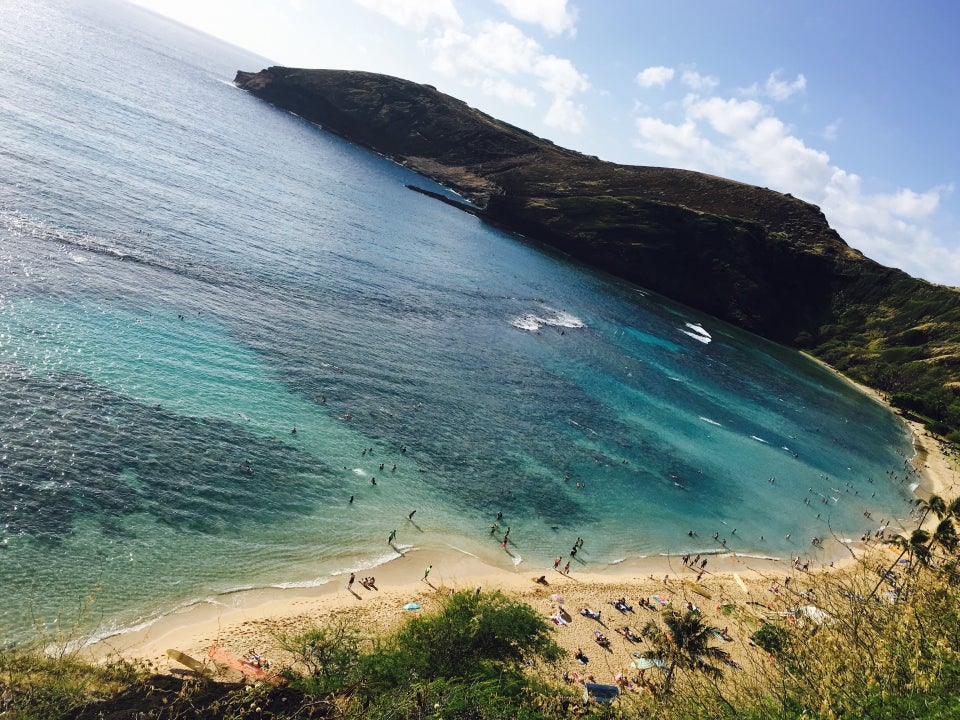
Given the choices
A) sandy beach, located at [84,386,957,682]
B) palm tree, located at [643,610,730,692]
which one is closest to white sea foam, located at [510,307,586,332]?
sandy beach, located at [84,386,957,682]

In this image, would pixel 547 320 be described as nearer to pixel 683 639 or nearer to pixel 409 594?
pixel 409 594

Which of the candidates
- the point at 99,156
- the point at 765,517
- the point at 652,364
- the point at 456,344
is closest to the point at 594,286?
the point at 652,364

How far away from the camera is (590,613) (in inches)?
1612

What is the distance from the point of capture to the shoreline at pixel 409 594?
28828 millimetres

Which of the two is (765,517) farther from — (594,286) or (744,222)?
(744,222)

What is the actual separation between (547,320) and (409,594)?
82.7m

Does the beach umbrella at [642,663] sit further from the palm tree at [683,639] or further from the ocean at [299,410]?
the ocean at [299,410]

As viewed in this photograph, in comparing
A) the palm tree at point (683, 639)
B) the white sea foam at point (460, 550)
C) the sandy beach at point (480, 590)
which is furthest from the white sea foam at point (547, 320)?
the palm tree at point (683, 639)

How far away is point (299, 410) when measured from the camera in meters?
52.8

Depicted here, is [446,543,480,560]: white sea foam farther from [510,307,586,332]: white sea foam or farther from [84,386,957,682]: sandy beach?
[510,307,586,332]: white sea foam

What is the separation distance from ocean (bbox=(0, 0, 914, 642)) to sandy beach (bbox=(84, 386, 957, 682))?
1.66m

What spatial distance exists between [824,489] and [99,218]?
113915 millimetres

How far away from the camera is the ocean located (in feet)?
116

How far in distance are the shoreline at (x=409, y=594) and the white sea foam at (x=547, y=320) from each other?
59.3 metres
